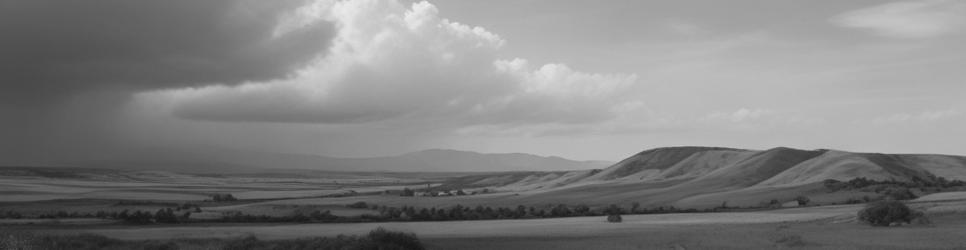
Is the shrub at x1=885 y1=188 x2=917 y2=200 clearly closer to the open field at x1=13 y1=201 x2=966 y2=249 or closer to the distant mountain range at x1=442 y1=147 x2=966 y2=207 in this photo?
the distant mountain range at x1=442 y1=147 x2=966 y2=207

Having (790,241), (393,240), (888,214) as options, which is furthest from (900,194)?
(393,240)

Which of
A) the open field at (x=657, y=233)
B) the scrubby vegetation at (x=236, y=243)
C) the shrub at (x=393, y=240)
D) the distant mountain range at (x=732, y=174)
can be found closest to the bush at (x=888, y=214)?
the open field at (x=657, y=233)

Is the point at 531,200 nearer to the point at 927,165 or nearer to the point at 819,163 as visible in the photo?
the point at 819,163

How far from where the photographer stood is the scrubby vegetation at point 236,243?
3466 centimetres

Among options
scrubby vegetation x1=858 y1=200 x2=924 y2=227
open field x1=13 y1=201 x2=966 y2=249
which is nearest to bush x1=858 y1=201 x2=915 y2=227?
scrubby vegetation x1=858 y1=200 x2=924 y2=227

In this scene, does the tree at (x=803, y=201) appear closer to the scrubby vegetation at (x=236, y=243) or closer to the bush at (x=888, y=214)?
the bush at (x=888, y=214)

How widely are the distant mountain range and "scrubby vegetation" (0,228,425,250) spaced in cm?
5882

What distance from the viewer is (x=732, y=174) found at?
129250mm

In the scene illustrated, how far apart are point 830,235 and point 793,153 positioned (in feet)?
381

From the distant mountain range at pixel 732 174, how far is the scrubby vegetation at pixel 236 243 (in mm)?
58823

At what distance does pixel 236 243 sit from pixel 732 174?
103180 millimetres

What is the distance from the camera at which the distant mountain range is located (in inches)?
3949

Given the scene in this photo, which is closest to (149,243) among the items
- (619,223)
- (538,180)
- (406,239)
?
(406,239)

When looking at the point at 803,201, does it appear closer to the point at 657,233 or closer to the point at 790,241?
the point at 657,233
